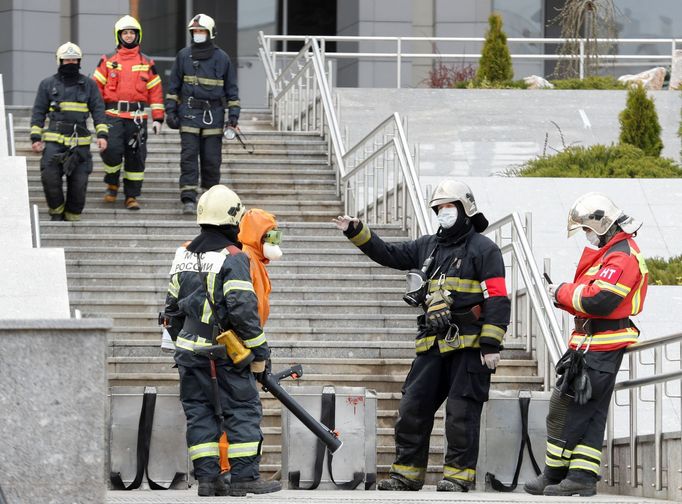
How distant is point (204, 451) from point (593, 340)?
7.74 ft

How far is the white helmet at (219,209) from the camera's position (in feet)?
28.4

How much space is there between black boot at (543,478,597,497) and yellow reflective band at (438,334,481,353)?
99 centimetres

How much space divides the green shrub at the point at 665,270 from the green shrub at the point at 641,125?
4178mm

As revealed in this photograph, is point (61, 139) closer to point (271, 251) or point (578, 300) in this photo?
point (271, 251)

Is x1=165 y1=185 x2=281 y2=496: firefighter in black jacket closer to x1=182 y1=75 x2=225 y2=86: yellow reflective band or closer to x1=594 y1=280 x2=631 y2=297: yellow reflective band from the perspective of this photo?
x1=594 y1=280 x2=631 y2=297: yellow reflective band

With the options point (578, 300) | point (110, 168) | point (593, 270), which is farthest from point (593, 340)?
point (110, 168)

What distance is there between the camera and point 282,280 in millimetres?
13148

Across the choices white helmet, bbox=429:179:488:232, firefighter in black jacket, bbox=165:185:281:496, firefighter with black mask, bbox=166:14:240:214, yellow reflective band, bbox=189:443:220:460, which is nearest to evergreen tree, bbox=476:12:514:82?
firefighter with black mask, bbox=166:14:240:214

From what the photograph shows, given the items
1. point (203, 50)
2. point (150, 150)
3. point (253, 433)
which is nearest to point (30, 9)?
point (150, 150)

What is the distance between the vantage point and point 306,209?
50.4 feet

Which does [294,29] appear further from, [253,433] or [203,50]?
[253,433]

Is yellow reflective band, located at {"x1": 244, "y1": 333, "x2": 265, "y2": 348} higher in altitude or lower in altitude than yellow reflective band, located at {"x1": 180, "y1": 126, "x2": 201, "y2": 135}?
lower

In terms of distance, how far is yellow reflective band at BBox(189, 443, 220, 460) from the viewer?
8.57m

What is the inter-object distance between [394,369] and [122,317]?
2201 millimetres
